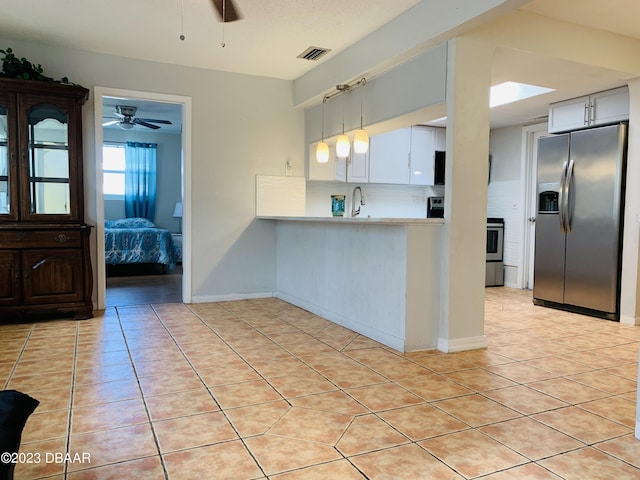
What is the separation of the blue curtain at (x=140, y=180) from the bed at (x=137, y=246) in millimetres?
1640

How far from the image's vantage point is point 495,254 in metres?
6.49

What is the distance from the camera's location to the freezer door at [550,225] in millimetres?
4762

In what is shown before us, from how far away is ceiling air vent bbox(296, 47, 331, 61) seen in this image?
14.2 ft

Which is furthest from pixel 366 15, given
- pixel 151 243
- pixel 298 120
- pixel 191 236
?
pixel 151 243

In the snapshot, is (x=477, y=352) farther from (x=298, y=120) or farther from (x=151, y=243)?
(x=151, y=243)

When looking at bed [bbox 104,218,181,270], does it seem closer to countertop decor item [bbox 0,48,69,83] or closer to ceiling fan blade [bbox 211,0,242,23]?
countertop decor item [bbox 0,48,69,83]

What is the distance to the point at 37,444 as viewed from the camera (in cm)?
188

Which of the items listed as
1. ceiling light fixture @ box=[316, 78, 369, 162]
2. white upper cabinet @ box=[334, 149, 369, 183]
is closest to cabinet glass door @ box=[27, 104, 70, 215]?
ceiling light fixture @ box=[316, 78, 369, 162]

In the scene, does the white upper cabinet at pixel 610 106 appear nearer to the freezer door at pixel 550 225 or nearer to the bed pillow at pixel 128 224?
the freezer door at pixel 550 225

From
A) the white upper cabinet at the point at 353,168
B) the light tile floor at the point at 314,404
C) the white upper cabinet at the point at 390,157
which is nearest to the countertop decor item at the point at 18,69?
the light tile floor at the point at 314,404

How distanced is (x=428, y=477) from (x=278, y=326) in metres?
2.43

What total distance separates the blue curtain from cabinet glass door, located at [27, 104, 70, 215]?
4.87 metres

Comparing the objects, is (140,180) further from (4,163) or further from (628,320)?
(628,320)

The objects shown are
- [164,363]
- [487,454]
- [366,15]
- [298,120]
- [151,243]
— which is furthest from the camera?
[151,243]
